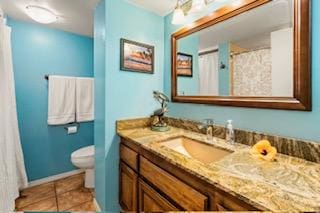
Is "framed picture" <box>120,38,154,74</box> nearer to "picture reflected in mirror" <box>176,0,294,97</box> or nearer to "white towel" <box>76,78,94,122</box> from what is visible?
"picture reflected in mirror" <box>176,0,294,97</box>

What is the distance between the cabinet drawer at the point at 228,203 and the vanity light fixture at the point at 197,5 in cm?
133

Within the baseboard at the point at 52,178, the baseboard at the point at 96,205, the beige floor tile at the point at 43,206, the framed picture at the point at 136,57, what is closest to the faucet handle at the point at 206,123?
the framed picture at the point at 136,57

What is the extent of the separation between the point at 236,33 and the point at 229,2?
23 cm

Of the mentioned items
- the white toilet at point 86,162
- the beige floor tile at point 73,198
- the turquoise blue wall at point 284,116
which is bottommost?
the beige floor tile at point 73,198

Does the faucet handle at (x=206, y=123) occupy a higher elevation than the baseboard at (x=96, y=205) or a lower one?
higher

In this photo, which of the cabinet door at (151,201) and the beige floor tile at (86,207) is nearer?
the cabinet door at (151,201)

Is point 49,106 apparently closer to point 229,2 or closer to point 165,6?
point 165,6

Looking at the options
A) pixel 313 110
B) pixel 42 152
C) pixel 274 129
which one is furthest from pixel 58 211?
pixel 313 110

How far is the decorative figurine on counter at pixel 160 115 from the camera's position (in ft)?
5.20

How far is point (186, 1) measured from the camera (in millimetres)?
1469

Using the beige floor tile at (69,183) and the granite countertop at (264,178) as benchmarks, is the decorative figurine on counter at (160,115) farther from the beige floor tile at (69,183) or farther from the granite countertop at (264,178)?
the beige floor tile at (69,183)

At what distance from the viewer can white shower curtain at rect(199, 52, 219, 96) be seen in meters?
1.42

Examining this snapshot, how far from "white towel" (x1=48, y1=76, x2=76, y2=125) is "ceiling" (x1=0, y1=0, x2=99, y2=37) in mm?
703

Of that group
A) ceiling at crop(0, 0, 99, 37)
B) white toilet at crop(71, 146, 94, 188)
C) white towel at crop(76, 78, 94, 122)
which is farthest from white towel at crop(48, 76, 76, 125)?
ceiling at crop(0, 0, 99, 37)
